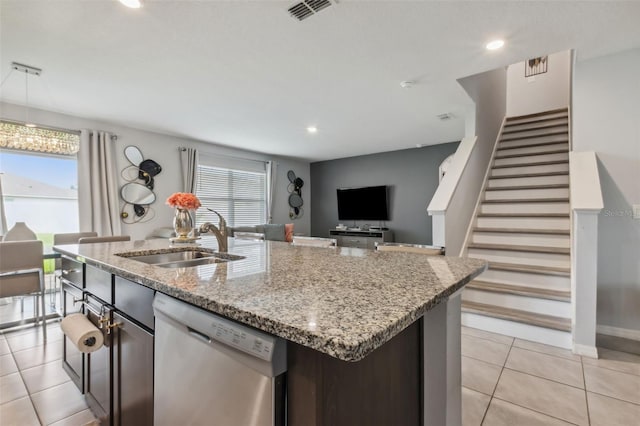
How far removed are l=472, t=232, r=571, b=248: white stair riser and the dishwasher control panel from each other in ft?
11.5

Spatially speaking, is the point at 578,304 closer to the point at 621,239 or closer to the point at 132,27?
the point at 621,239

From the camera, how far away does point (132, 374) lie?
4.00ft

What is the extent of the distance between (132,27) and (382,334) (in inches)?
101

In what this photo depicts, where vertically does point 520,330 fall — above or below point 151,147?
below

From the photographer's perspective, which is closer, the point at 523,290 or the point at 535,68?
the point at 523,290

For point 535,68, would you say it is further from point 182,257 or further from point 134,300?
point 134,300

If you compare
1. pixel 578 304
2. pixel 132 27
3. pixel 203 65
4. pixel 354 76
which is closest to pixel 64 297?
pixel 132 27

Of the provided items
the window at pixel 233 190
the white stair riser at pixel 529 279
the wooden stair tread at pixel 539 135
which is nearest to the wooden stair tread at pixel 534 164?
the wooden stair tread at pixel 539 135

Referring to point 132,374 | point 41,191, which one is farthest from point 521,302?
point 41,191

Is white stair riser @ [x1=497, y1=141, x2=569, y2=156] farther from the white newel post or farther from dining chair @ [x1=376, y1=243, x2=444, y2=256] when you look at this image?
dining chair @ [x1=376, y1=243, x2=444, y2=256]

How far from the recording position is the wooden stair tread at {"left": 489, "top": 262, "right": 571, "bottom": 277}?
2.83 meters

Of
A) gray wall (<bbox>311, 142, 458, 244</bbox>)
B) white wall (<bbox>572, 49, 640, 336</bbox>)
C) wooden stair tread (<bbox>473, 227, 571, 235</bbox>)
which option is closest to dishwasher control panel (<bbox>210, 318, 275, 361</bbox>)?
white wall (<bbox>572, 49, 640, 336</bbox>)

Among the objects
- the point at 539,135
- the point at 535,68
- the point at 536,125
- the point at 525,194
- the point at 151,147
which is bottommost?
the point at 525,194

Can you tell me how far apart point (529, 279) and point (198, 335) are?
322 cm
